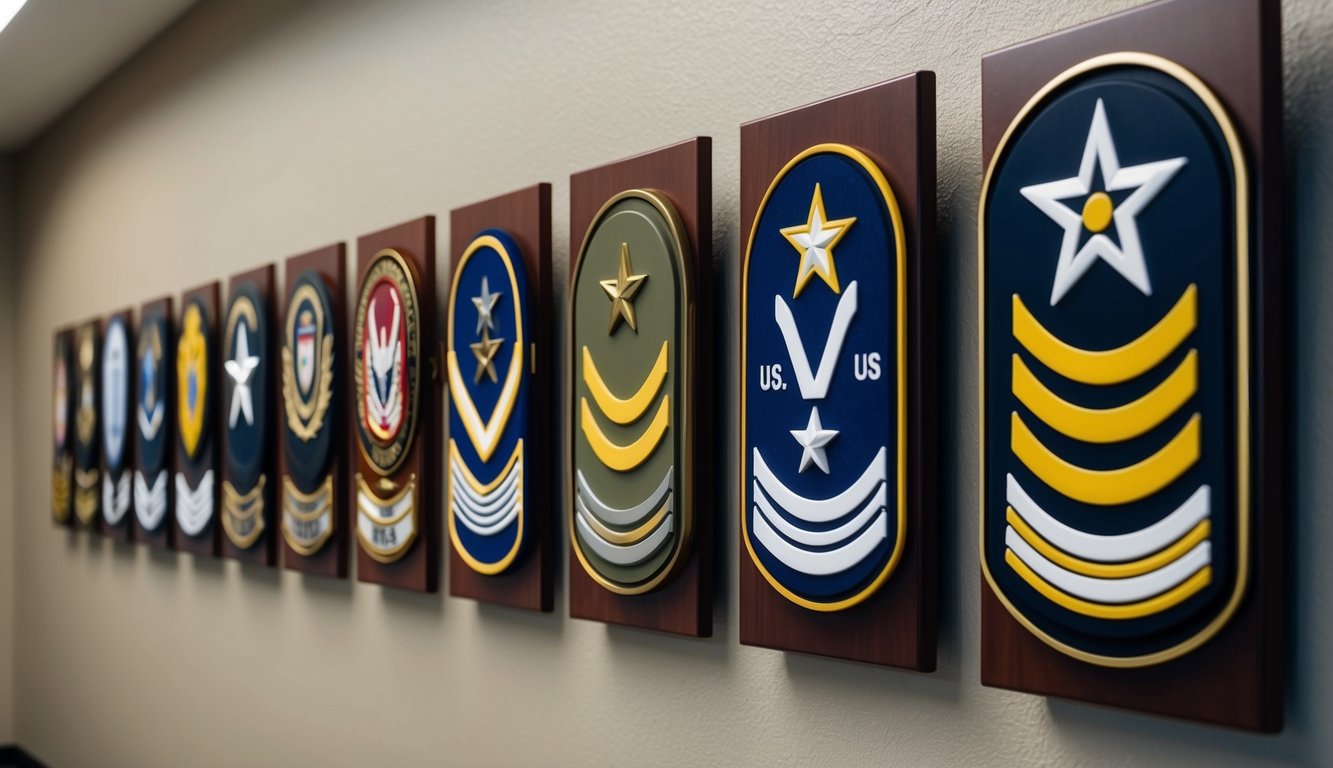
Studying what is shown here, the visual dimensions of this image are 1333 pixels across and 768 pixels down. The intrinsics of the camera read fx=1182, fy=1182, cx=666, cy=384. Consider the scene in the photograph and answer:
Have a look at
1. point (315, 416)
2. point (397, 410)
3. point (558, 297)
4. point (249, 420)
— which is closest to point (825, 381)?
point (558, 297)

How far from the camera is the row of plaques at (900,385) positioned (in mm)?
764

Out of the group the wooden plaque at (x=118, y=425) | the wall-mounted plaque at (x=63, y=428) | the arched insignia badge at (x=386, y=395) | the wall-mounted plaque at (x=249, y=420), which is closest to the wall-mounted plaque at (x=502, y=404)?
the arched insignia badge at (x=386, y=395)

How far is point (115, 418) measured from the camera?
279 centimetres

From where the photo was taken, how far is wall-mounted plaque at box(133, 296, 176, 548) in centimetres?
253

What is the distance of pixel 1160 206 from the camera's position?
31.1 inches

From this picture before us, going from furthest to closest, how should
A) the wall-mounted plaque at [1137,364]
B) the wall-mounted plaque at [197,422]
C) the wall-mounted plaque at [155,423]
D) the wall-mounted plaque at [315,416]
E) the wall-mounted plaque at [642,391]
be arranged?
the wall-mounted plaque at [155,423]
the wall-mounted plaque at [197,422]
the wall-mounted plaque at [315,416]
the wall-mounted plaque at [642,391]
the wall-mounted plaque at [1137,364]

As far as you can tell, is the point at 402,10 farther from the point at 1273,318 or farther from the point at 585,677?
the point at 1273,318

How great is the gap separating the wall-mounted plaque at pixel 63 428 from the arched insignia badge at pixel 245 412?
112 centimetres

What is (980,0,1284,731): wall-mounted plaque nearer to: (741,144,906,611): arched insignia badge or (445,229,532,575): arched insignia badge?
(741,144,906,611): arched insignia badge

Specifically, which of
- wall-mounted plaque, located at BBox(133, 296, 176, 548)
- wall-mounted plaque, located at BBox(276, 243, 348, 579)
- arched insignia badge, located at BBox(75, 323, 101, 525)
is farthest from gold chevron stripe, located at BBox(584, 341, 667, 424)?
arched insignia badge, located at BBox(75, 323, 101, 525)

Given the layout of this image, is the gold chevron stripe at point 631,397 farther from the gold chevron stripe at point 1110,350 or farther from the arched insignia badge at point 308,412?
the arched insignia badge at point 308,412

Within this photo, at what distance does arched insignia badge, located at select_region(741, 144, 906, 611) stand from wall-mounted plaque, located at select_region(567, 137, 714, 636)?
0.09m

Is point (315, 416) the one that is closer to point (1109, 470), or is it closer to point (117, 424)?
point (117, 424)

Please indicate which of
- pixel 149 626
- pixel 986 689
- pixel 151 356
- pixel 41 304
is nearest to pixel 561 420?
pixel 986 689
